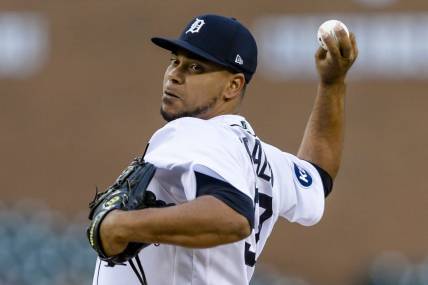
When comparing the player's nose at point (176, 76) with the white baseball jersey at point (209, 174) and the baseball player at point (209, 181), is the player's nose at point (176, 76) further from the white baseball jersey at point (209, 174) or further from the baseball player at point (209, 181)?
the white baseball jersey at point (209, 174)

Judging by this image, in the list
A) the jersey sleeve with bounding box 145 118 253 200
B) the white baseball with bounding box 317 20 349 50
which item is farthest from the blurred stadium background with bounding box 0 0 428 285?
the jersey sleeve with bounding box 145 118 253 200

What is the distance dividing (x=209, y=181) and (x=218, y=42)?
0.64 metres

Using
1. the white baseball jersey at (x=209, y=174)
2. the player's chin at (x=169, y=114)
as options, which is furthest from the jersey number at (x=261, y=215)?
the player's chin at (x=169, y=114)

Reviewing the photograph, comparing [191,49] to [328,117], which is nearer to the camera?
[191,49]

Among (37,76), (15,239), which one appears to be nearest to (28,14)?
(37,76)

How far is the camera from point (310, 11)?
17.1 meters

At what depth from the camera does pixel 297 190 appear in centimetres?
406

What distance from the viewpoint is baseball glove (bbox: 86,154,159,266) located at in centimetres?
321

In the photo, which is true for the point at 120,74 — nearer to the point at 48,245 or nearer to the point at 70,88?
the point at 70,88

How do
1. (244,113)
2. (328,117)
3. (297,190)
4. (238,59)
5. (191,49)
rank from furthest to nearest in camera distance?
(244,113) → (328,117) → (297,190) → (238,59) → (191,49)

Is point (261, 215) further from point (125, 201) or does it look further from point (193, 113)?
point (125, 201)

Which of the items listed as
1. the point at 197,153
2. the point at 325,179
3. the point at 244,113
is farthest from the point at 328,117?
the point at 244,113

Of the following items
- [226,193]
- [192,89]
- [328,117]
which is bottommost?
[328,117]

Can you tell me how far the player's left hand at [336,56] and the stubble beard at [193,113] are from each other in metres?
0.67
